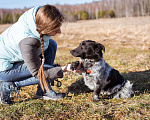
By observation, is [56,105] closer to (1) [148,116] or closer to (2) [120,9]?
(1) [148,116]

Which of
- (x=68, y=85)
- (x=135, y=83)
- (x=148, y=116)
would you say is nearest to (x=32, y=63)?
(x=68, y=85)

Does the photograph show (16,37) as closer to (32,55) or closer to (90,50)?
(32,55)

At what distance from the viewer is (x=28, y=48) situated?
8.57 ft

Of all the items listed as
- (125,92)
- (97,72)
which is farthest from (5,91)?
(125,92)

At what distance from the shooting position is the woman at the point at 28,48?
2625 mm

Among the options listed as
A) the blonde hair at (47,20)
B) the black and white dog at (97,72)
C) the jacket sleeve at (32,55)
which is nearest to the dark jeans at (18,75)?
the jacket sleeve at (32,55)

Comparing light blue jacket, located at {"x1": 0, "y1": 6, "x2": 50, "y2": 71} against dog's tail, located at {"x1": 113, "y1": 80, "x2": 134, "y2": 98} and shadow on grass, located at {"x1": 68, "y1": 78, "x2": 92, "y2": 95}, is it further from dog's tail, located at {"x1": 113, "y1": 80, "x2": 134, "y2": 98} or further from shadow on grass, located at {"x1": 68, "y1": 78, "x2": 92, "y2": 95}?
dog's tail, located at {"x1": 113, "y1": 80, "x2": 134, "y2": 98}

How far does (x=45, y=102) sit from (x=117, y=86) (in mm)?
1655

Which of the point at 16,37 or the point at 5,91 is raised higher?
the point at 16,37

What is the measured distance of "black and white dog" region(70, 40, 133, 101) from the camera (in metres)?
3.23

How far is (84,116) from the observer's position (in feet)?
9.18

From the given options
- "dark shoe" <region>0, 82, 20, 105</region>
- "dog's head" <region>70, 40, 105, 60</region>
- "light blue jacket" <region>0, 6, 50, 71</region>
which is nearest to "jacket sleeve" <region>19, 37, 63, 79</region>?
"light blue jacket" <region>0, 6, 50, 71</region>

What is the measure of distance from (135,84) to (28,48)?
3.02 meters

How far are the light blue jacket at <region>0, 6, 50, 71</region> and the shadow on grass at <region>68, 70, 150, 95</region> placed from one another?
165 centimetres
